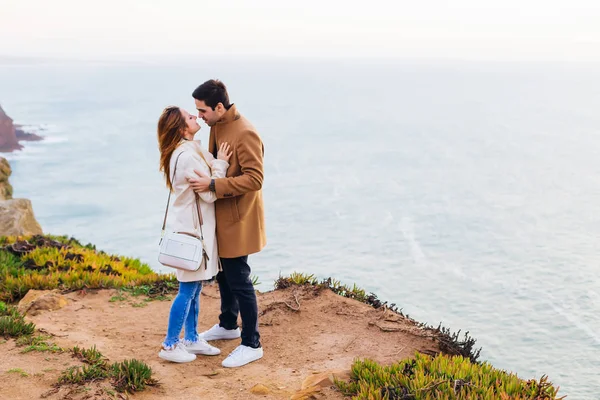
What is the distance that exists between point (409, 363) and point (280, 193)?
105 m

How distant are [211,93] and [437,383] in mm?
2997

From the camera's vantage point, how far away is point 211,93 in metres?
5.60

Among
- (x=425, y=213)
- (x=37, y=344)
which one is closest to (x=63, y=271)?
(x=37, y=344)

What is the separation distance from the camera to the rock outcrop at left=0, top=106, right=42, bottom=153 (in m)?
127

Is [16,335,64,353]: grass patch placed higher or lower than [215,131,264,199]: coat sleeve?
lower

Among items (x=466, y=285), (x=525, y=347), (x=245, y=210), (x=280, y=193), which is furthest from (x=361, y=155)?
(x=245, y=210)

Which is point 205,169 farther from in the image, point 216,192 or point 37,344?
point 37,344

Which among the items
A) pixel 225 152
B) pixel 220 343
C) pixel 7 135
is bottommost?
pixel 7 135

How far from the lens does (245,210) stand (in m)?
5.82

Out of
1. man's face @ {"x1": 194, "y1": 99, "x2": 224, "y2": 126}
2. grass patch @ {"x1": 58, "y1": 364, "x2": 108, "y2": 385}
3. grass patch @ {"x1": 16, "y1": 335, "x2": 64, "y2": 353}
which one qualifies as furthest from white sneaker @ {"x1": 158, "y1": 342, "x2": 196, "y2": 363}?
man's face @ {"x1": 194, "y1": 99, "x2": 224, "y2": 126}

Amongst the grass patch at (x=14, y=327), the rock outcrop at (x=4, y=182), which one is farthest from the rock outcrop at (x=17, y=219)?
the grass patch at (x=14, y=327)

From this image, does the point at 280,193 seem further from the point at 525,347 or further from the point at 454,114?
the point at 454,114

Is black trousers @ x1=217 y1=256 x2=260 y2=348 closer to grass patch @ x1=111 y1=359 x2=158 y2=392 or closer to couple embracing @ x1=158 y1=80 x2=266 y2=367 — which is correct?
couple embracing @ x1=158 y1=80 x2=266 y2=367

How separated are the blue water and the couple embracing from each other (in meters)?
43.6
